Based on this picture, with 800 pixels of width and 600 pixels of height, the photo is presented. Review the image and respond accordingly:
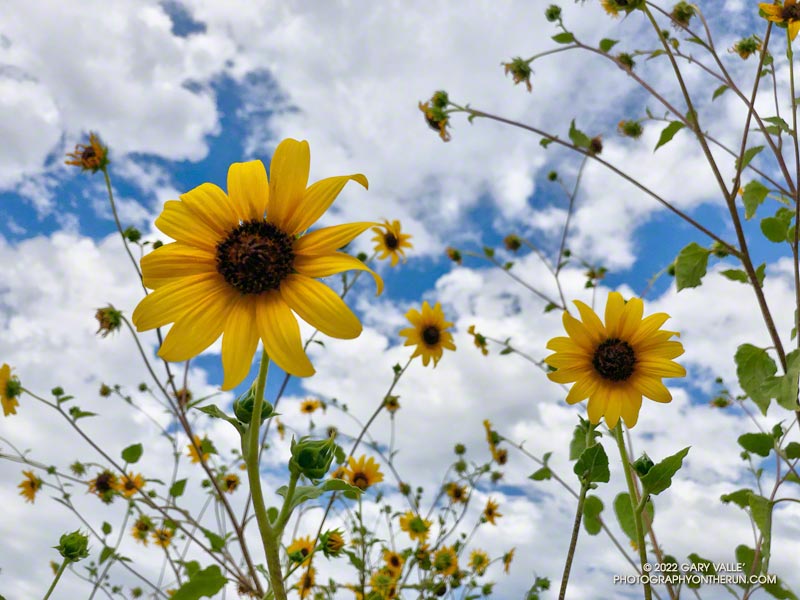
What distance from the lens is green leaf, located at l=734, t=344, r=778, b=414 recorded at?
168 cm

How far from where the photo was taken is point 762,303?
5.51 ft

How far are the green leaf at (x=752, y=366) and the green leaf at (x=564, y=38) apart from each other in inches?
51.0

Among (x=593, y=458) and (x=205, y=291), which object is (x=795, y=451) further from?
(x=205, y=291)

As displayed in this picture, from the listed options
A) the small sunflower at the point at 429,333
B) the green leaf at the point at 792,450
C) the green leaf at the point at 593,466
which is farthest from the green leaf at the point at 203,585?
the small sunflower at the point at 429,333

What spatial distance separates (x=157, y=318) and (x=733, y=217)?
62.9 inches

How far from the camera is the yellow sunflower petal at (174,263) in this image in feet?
2.97

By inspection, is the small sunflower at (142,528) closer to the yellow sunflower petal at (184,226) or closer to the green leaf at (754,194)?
the yellow sunflower petal at (184,226)

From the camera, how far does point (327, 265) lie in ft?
2.94

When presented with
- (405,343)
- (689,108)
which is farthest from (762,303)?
(405,343)

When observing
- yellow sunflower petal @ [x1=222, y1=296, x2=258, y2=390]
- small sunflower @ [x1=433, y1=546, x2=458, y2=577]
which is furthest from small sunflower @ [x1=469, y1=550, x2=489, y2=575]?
yellow sunflower petal @ [x1=222, y1=296, x2=258, y2=390]

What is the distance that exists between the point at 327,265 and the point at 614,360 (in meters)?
0.90

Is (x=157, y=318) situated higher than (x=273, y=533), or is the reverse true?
(x=157, y=318)

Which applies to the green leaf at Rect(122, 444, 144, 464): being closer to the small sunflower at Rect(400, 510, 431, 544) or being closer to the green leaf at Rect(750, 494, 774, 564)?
the small sunflower at Rect(400, 510, 431, 544)

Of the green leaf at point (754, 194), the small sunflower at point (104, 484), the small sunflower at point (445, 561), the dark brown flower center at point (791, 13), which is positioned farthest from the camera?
the small sunflower at point (104, 484)
